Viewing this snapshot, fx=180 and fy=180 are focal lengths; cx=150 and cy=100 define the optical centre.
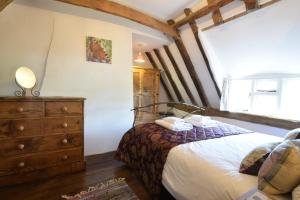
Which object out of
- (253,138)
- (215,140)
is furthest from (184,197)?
(253,138)

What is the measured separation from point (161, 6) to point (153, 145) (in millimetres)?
2303

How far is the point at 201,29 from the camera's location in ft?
10.5

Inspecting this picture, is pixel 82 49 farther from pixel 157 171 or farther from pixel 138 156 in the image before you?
pixel 157 171

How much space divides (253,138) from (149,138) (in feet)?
4.01

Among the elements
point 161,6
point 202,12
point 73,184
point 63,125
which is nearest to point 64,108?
point 63,125

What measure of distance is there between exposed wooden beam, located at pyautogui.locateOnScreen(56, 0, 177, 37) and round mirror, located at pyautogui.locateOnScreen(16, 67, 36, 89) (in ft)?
3.63

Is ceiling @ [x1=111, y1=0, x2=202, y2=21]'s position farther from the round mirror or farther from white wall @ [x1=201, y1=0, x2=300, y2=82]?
the round mirror

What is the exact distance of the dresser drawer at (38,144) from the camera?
210 cm

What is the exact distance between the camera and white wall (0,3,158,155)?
2539mm

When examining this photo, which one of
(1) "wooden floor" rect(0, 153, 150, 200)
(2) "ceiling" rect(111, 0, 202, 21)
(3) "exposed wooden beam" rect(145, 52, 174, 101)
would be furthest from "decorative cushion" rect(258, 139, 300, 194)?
(3) "exposed wooden beam" rect(145, 52, 174, 101)

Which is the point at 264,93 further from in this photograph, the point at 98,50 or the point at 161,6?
the point at 98,50

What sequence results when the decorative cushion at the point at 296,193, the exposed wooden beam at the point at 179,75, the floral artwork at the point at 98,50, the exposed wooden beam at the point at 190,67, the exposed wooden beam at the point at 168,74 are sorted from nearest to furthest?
1. the decorative cushion at the point at 296,193
2. the floral artwork at the point at 98,50
3. the exposed wooden beam at the point at 190,67
4. the exposed wooden beam at the point at 179,75
5. the exposed wooden beam at the point at 168,74

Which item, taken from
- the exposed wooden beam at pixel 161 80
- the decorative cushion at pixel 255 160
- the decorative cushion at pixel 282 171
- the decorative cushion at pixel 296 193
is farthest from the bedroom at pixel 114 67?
the exposed wooden beam at pixel 161 80

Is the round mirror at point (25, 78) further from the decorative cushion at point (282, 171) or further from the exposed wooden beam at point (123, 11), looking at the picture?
the decorative cushion at point (282, 171)
